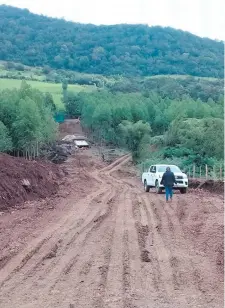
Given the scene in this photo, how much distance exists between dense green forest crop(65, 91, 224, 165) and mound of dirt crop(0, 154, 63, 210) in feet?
67.3

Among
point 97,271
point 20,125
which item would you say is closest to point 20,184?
point 97,271

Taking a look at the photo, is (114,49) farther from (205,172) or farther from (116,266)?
(116,266)

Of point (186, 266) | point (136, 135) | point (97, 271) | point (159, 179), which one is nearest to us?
point (97, 271)

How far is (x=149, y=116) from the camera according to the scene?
8019 centimetres

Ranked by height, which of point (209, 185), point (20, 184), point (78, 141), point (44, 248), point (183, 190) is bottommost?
point (78, 141)

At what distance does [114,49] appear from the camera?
172000 mm

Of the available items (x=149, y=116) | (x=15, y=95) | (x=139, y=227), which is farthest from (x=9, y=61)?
(x=139, y=227)

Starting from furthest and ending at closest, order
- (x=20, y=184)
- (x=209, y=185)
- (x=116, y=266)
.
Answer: (x=209, y=185) → (x=20, y=184) → (x=116, y=266)

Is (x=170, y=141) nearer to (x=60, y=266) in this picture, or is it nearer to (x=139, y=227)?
(x=139, y=227)

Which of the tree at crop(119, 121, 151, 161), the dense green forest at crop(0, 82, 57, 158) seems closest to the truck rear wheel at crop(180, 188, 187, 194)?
the dense green forest at crop(0, 82, 57, 158)

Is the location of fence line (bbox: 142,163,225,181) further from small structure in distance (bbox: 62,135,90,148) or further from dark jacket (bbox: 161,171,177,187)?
small structure in distance (bbox: 62,135,90,148)

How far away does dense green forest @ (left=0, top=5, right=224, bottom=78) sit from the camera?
165 m

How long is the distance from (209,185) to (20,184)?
12.9 meters

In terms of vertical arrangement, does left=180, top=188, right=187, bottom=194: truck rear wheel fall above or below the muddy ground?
below
